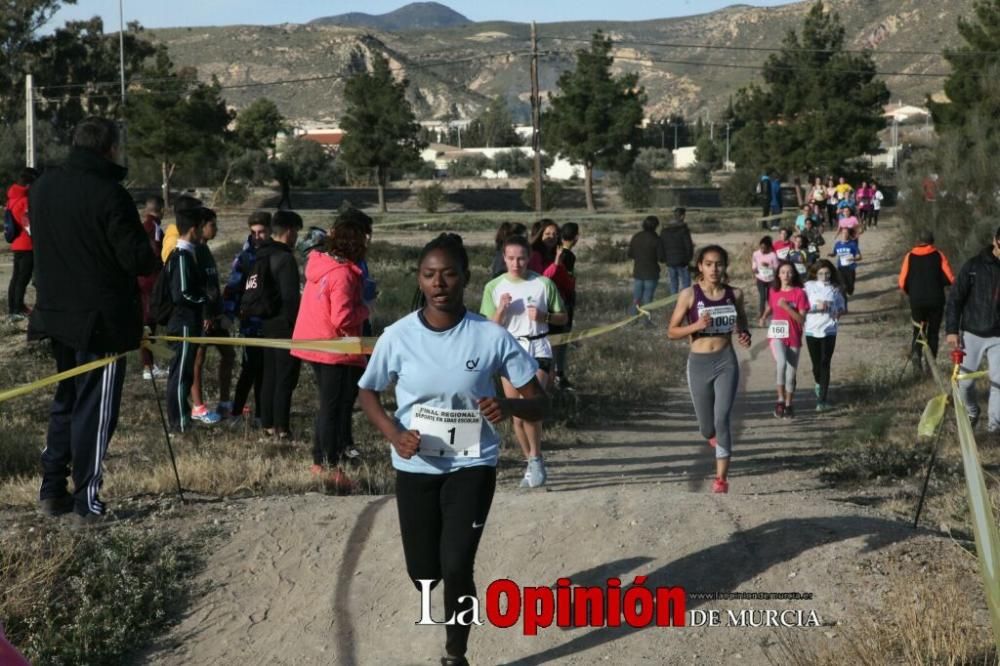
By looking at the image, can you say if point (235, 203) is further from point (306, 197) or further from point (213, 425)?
point (213, 425)

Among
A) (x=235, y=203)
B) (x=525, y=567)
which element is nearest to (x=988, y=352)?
(x=525, y=567)

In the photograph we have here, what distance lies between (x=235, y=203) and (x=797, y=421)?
1845 inches

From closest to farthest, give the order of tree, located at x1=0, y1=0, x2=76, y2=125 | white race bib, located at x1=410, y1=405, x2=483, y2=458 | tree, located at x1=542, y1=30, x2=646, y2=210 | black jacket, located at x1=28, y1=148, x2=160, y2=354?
1. white race bib, located at x1=410, y1=405, x2=483, y2=458
2. black jacket, located at x1=28, y1=148, x2=160, y2=354
3. tree, located at x1=542, y1=30, x2=646, y2=210
4. tree, located at x1=0, y1=0, x2=76, y2=125

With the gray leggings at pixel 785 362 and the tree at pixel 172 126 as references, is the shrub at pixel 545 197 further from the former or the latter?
the gray leggings at pixel 785 362

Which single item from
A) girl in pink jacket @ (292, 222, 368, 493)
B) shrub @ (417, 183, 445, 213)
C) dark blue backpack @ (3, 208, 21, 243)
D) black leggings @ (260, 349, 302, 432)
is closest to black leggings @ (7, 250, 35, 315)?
dark blue backpack @ (3, 208, 21, 243)

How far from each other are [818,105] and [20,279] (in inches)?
1963

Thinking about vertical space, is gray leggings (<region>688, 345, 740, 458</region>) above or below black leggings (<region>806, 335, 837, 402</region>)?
above

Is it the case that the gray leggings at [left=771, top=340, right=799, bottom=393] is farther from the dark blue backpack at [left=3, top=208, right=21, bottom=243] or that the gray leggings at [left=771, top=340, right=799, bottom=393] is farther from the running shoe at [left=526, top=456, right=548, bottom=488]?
the dark blue backpack at [left=3, top=208, right=21, bottom=243]

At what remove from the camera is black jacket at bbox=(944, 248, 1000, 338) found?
11125 millimetres

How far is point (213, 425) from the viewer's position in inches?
463

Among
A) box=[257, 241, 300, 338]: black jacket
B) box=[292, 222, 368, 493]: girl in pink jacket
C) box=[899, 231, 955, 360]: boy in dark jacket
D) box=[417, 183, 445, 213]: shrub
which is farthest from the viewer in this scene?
box=[417, 183, 445, 213]: shrub

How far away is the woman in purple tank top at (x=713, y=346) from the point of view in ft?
30.8

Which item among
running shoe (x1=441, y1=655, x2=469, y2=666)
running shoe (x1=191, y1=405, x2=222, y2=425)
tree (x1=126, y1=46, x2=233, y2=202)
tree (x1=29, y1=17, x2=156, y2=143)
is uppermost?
tree (x1=29, y1=17, x2=156, y2=143)

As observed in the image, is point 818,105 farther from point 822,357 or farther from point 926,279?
point 822,357
